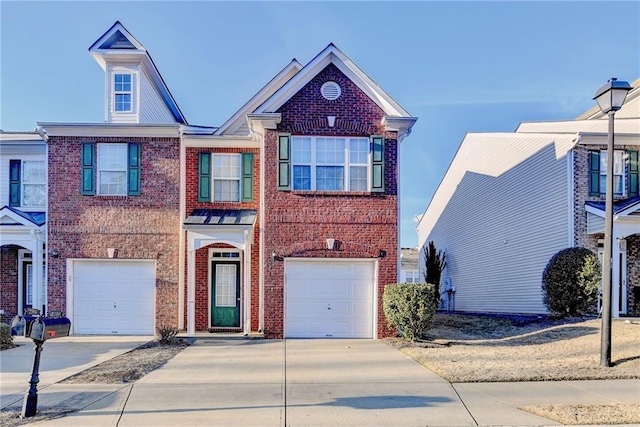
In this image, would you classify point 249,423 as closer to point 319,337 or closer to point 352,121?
point 319,337

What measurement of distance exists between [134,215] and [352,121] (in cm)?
671

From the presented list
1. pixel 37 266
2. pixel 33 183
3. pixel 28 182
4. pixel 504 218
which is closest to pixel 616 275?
pixel 504 218

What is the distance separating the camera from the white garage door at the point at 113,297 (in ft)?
47.3

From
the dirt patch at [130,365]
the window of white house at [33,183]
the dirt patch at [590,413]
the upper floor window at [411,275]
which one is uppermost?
the window of white house at [33,183]

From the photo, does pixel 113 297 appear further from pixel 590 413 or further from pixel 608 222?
pixel 608 222

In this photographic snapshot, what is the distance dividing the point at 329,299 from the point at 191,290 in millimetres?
3851

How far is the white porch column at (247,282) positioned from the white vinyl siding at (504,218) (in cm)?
1053

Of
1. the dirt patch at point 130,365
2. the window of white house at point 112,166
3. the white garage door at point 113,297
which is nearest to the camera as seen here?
the dirt patch at point 130,365

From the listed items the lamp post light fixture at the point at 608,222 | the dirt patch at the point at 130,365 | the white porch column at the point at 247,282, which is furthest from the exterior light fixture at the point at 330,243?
the lamp post light fixture at the point at 608,222

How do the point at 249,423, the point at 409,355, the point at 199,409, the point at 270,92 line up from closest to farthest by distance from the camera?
the point at 249,423, the point at 199,409, the point at 409,355, the point at 270,92

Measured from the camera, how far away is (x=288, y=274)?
13641 mm

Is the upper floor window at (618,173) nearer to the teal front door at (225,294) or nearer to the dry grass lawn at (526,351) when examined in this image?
the dry grass lawn at (526,351)

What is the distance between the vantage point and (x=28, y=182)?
53.5 feet

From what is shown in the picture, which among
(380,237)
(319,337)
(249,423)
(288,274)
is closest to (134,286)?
(288,274)
